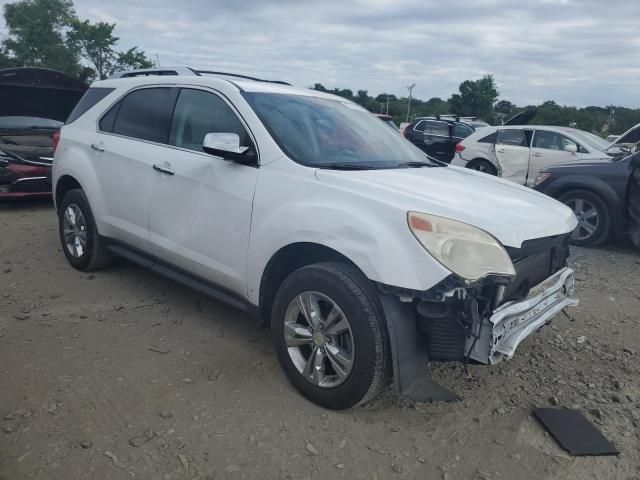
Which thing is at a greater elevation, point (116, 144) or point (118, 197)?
point (116, 144)

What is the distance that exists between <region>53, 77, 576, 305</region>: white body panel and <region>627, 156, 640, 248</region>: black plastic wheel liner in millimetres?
3589

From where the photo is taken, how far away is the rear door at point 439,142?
14023mm

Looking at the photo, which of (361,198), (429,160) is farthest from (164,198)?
(429,160)

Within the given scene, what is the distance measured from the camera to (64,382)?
3039mm

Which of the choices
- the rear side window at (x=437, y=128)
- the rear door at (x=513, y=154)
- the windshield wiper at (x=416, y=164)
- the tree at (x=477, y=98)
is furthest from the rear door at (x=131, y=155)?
the tree at (x=477, y=98)

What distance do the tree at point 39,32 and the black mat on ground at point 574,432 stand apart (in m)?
42.6

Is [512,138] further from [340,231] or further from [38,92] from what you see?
[340,231]

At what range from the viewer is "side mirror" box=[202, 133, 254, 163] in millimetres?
3082

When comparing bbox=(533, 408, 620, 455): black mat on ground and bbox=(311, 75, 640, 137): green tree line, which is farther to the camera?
bbox=(311, 75, 640, 137): green tree line

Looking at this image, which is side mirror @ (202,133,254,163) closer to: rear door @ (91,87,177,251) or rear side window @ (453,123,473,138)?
rear door @ (91,87,177,251)

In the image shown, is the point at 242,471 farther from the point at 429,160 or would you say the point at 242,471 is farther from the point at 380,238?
the point at 429,160

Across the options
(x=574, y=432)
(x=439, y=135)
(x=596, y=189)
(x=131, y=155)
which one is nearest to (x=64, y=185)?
(x=131, y=155)

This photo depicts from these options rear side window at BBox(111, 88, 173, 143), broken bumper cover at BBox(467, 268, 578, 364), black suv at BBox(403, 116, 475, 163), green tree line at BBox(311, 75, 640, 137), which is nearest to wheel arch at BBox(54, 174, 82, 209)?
rear side window at BBox(111, 88, 173, 143)

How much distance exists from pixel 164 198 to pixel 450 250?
216 centimetres
